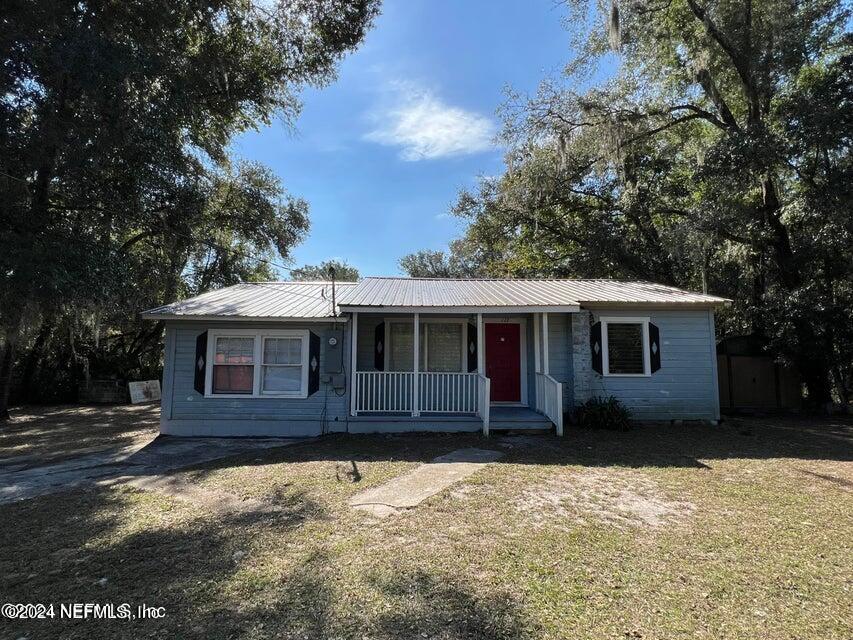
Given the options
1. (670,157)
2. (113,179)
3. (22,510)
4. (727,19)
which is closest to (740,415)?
(670,157)

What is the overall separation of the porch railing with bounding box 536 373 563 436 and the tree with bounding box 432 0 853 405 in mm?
6985

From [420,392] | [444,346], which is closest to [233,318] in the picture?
[420,392]

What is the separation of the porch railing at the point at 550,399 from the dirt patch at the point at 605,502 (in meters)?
2.43

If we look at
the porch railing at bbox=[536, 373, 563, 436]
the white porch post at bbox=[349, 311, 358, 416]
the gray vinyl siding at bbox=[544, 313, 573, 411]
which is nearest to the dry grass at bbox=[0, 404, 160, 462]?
the white porch post at bbox=[349, 311, 358, 416]

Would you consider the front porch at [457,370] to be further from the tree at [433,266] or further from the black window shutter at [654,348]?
the tree at [433,266]

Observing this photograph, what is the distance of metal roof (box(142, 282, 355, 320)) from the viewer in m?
8.74

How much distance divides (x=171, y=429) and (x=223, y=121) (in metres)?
8.88

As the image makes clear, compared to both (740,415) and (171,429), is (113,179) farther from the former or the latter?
Answer: (740,415)

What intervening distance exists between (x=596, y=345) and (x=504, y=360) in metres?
2.11

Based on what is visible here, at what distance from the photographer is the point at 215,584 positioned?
124 inches

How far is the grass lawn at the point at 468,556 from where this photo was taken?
2.70 m

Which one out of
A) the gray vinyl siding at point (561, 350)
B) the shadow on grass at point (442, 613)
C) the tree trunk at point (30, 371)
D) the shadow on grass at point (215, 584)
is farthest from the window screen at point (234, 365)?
the tree trunk at point (30, 371)

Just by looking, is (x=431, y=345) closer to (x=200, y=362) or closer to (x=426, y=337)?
(x=426, y=337)

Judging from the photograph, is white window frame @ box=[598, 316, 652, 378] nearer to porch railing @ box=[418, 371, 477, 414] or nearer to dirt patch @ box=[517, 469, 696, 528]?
porch railing @ box=[418, 371, 477, 414]
